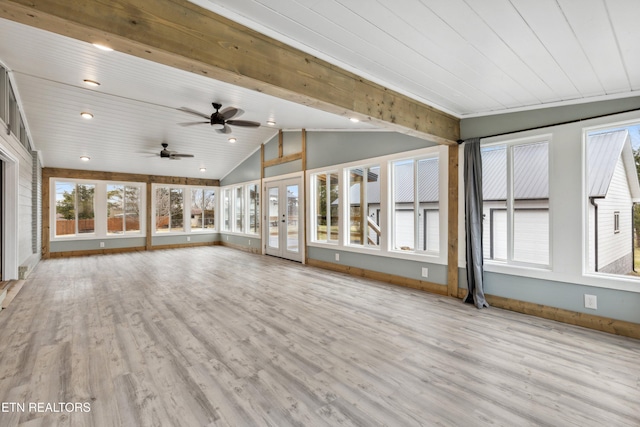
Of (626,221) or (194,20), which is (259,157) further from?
(626,221)

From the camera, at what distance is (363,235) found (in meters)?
5.57

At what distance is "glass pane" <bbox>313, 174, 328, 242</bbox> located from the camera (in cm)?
638

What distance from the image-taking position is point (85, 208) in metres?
8.48

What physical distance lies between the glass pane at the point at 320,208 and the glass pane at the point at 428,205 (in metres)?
2.21

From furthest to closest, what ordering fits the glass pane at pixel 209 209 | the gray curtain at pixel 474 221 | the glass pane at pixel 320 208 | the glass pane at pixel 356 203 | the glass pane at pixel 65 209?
the glass pane at pixel 209 209
the glass pane at pixel 65 209
the glass pane at pixel 320 208
the glass pane at pixel 356 203
the gray curtain at pixel 474 221

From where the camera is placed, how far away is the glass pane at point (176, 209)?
9930 millimetres

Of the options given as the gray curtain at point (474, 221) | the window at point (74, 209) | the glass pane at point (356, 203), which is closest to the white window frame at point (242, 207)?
the glass pane at point (356, 203)

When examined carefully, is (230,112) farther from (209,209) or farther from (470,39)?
(209,209)

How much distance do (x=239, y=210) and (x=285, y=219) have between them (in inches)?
112

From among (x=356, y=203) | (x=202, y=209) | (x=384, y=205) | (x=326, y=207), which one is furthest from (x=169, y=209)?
(x=384, y=205)

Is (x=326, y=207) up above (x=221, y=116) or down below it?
below

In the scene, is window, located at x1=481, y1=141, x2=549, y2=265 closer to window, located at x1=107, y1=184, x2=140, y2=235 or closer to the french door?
the french door

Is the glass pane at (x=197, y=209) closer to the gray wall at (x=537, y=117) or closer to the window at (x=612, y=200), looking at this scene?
the gray wall at (x=537, y=117)

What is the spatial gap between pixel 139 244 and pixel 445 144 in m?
9.18
